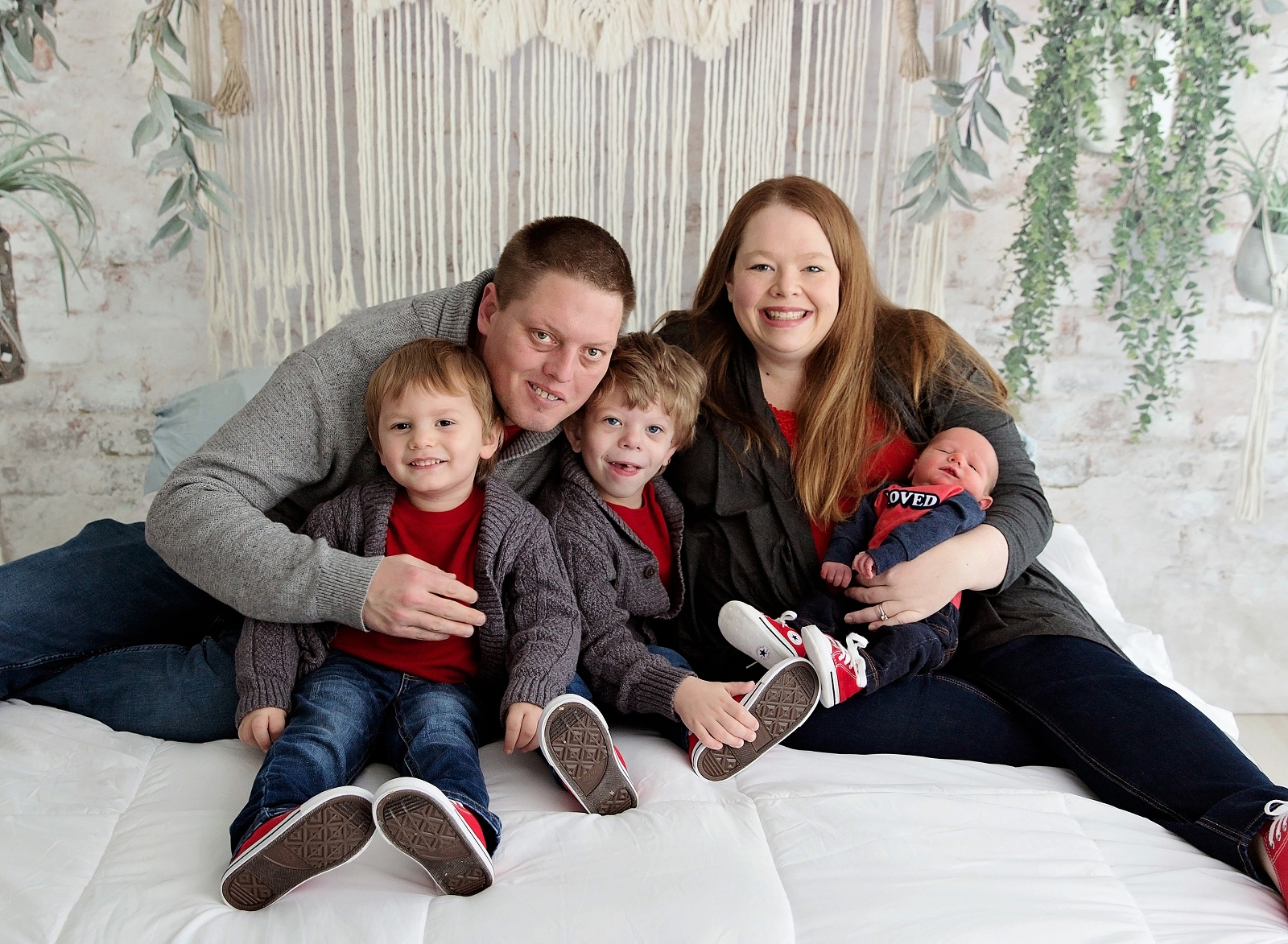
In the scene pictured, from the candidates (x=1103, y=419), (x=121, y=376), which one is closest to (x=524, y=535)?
(x=121, y=376)

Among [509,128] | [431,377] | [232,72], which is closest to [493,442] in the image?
[431,377]

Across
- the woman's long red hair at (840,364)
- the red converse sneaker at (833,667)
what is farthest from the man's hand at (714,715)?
the woman's long red hair at (840,364)

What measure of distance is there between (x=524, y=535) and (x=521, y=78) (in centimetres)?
132

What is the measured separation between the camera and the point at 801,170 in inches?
94.4

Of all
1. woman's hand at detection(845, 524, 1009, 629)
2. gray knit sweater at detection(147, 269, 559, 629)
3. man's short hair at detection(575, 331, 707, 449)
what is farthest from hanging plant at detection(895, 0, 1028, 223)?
gray knit sweater at detection(147, 269, 559, 629)

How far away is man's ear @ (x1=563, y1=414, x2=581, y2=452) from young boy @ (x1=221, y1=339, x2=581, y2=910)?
15 cm

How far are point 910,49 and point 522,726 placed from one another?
1.86m

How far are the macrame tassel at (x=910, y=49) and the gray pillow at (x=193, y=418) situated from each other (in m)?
1.63

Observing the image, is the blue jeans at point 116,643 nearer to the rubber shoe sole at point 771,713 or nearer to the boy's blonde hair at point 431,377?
the boy's blonde hair at point 431,377

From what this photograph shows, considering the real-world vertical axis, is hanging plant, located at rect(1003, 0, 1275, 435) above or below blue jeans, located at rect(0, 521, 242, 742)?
above

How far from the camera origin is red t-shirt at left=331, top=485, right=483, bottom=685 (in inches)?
57.6

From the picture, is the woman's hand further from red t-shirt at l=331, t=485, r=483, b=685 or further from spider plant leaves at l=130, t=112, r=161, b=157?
spider plant leaves at l=130, t=112, r=161, b=157

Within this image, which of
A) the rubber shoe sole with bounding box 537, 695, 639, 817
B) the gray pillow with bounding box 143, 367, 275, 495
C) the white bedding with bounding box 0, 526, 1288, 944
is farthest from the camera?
the gray pillow with bounding box 143, 367, 275, 495

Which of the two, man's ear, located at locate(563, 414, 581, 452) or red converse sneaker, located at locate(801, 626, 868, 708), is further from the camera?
man's ear, located at locate(563, 414, 581, 452)
